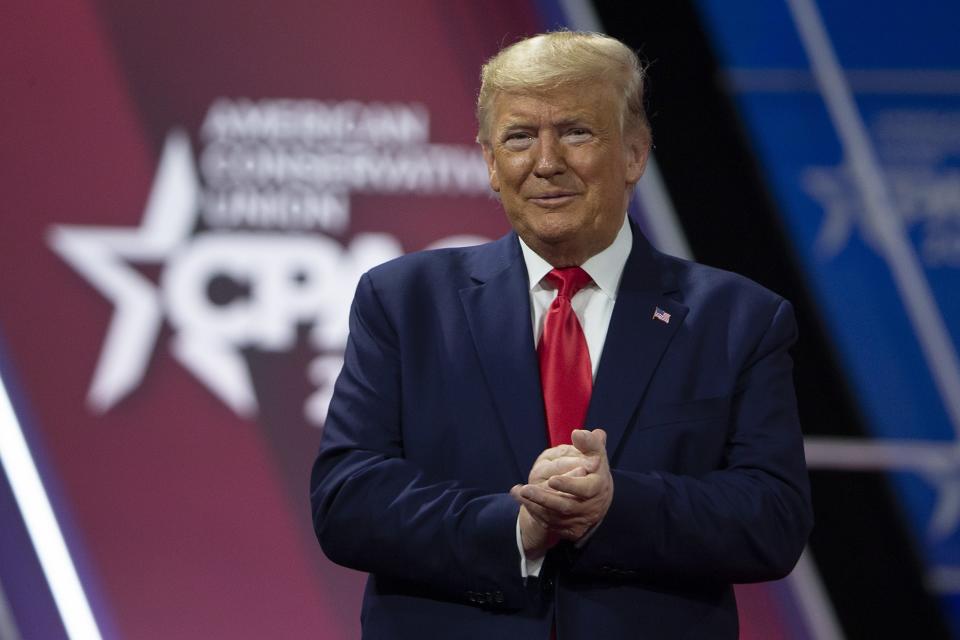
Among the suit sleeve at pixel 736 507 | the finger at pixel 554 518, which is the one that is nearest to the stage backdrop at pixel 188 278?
the suit sleeve at pixel 736 507

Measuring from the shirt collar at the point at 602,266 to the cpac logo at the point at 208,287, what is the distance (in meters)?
1.56

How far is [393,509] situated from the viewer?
5.56 ft

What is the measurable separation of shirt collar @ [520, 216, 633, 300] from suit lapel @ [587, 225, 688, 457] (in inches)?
0.7

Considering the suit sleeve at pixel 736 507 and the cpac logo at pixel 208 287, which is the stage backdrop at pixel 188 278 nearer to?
the cpac logo at pixel 208 287

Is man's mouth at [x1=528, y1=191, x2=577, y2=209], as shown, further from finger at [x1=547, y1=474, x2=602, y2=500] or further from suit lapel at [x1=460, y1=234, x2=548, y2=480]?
finger at [x1=547, y1=474, x2=602, y2=500]

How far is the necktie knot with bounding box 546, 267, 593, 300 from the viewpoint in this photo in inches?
73.6

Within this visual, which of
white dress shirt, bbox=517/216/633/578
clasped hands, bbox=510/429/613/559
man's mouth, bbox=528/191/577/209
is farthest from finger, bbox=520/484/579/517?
man's mouth, bbox=528/191/577/209

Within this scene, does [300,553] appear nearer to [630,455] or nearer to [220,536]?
[220,536]

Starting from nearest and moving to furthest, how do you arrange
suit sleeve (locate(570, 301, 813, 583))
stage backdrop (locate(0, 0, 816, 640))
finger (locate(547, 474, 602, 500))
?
finger (locate(547, 474, 602, 500)), suit sleeve (locate(570, 301, 813, 583)), stage backdrop (locate(0, 0, 816, 640))

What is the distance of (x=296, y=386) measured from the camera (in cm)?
342

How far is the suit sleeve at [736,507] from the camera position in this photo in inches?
65.1

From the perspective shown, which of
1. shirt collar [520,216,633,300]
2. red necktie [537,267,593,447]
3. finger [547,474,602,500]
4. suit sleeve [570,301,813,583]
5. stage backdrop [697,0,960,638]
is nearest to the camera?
finger [547,474,602,500]

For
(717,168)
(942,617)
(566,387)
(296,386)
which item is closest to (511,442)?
(566,387)

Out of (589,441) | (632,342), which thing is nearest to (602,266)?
(632,342)
